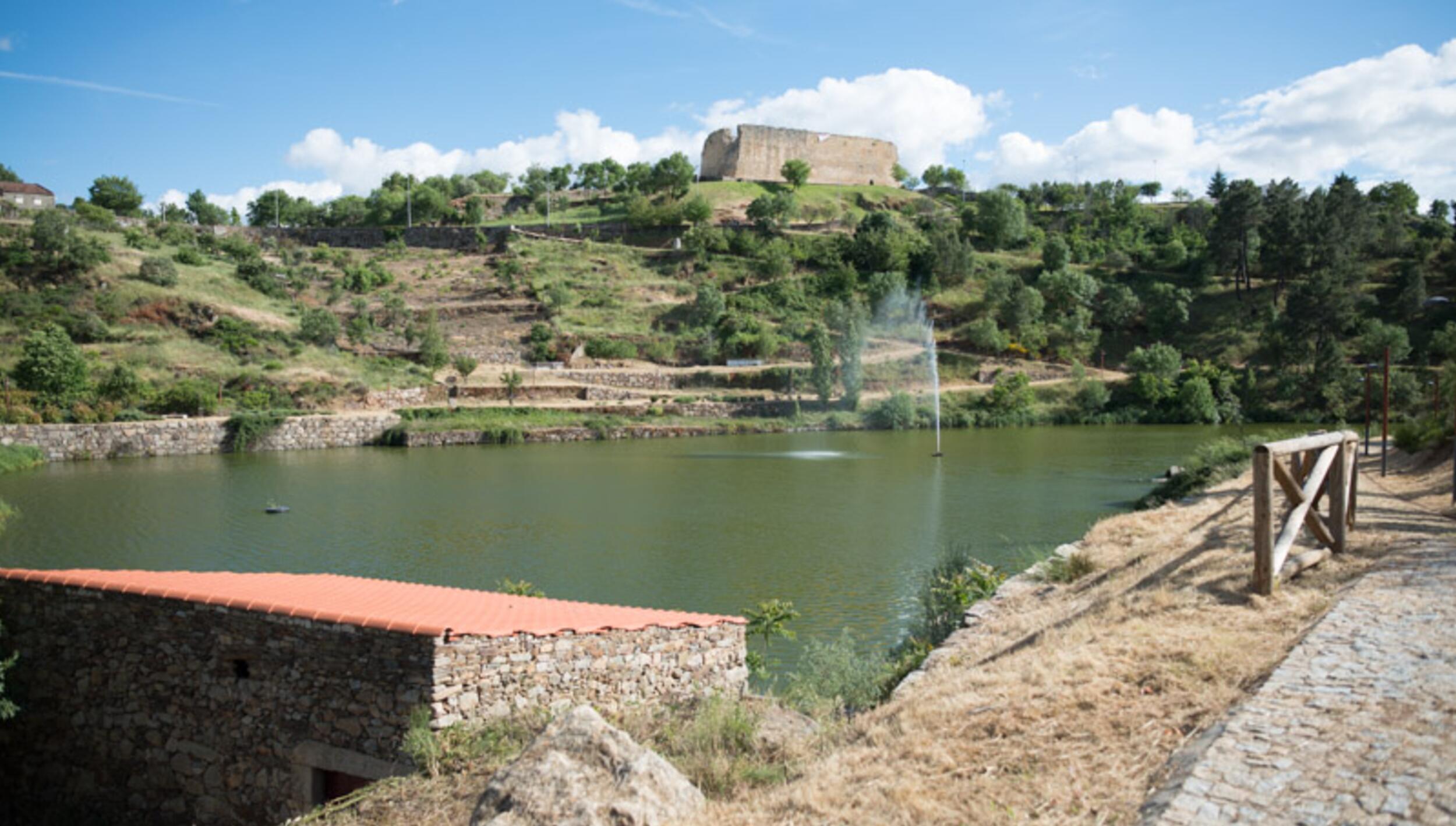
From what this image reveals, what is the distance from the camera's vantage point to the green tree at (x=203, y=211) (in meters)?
81.3

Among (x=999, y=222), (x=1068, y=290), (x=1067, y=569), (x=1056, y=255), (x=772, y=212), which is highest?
(x=772, y=212)

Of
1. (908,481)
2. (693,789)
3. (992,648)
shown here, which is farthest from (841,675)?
(908,481)

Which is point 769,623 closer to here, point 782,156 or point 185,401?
point 185,401

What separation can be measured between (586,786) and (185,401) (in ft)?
123

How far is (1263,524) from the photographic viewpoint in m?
6.30

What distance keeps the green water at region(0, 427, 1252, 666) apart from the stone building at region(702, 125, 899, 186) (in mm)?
51909

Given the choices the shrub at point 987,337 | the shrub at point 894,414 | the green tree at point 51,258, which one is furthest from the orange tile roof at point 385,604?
the shrub at point 987,337

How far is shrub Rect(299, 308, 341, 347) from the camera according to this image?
146ft

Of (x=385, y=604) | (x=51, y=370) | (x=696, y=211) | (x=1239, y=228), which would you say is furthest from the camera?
(x=696, y=211)

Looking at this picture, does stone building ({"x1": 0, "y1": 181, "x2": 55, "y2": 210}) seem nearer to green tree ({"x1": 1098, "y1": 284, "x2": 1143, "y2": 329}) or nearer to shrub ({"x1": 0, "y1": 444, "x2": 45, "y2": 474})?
shrub ({"x1": 0, "y1": 444, "x2": 45, "y2": 474})

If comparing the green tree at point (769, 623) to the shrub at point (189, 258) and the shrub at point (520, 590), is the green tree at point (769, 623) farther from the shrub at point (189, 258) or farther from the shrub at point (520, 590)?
the shrub at point (189, 258)

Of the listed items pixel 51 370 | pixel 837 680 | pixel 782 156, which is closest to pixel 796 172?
pixel 782 156

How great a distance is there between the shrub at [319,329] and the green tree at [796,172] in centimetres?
4393

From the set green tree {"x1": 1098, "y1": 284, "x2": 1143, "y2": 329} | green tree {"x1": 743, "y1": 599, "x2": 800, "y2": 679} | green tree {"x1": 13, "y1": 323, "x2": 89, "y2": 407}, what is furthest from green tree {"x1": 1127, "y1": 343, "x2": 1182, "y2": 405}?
green tree {"x1": 13, "y1": 323, "x2": 89, "y2": 407}
